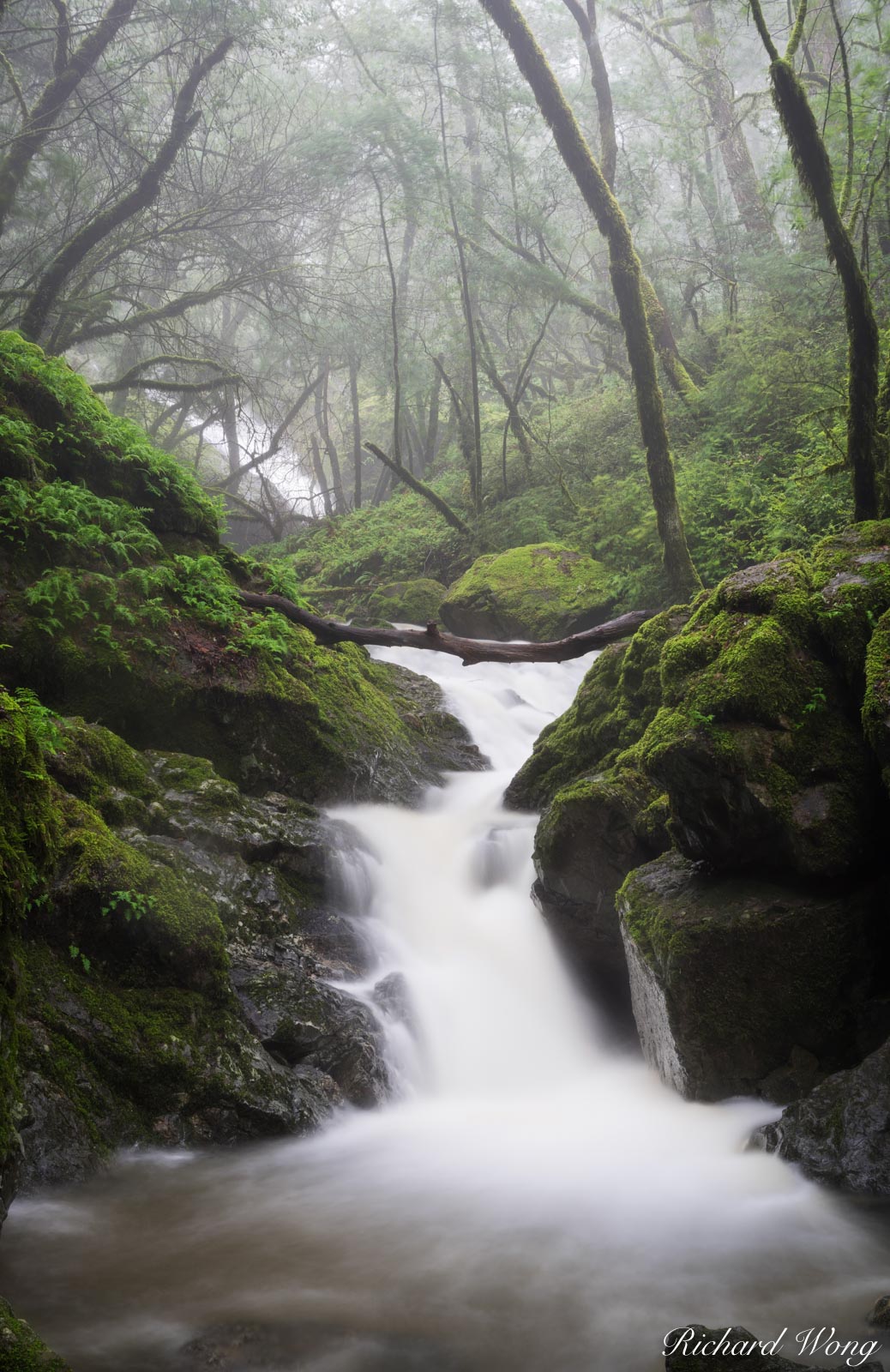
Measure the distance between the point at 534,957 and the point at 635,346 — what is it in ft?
25.9

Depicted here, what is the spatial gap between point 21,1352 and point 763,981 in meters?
3.61

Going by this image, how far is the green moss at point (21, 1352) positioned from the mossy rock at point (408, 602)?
1271cm

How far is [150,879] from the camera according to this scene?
4688 mm

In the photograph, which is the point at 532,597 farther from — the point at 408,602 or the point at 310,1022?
the point at 310,1022

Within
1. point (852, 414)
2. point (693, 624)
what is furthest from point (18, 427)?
point (852, 414)

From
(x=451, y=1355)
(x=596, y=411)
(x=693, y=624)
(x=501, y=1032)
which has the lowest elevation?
(x=501, y=1032)

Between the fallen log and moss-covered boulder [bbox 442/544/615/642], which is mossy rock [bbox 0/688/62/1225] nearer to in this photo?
the fallen log

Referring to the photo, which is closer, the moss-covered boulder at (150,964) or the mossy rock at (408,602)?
the moss-covered boulder at (150,964)

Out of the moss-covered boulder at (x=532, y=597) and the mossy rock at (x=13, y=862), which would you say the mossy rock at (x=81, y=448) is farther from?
the moss-covered boulder at (x=532, y=597)

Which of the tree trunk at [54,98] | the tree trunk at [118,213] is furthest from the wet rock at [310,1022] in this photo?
the tree trunk at [54,98]

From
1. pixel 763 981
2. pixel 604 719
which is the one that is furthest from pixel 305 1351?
pixel 604 719

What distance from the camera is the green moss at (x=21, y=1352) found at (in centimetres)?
185

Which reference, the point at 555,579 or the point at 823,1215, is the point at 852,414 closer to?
the point at 823,1215

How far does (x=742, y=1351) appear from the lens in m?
2.34
